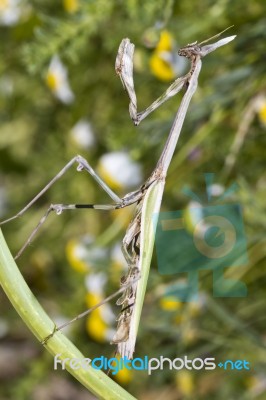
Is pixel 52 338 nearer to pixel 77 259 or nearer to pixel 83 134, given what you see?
pixel 77 259

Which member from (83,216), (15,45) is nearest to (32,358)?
(83,216)

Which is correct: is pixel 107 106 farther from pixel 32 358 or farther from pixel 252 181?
pixel 32 358

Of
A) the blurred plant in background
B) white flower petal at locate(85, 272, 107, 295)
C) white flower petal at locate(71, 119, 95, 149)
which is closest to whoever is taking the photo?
the blurred plant in background

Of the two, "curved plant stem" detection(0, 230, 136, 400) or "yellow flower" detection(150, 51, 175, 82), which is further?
"yellow flower" detection(150, 51, 175, 82)

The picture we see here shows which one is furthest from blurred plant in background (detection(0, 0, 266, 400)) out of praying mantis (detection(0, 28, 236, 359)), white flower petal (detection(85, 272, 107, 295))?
praying mantis (detection(0, 28, 236, 359))

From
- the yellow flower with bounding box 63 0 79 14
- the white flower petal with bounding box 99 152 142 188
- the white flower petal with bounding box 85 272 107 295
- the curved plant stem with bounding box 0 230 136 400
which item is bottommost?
the curved plant stem with bounding box 0 230 136 400

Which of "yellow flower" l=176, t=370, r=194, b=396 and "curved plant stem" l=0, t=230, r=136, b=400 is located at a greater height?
"curved plant stem" l=0, t=230, r=136, b=400

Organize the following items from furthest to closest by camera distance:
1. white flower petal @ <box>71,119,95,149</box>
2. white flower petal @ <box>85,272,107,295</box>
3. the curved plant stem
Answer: white flower petal @ <box>71,119,95,149</box>, white flower petal @ <box>85,272,107,295</box>, the curved plant stem

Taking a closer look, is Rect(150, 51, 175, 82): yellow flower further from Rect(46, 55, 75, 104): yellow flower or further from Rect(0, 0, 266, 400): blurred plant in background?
Rect(46, 55, 75, 104): yellow flower
